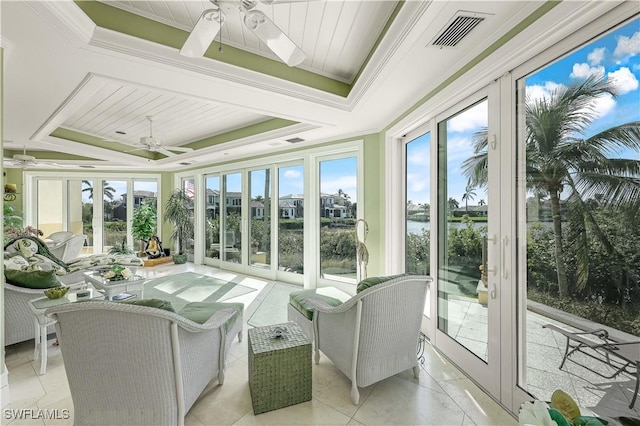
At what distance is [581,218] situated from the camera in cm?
152

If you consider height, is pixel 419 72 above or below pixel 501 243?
above

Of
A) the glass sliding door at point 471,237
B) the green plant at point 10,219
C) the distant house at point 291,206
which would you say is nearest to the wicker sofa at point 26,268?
the distant house at point 291,206

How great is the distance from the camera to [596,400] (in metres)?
1.47

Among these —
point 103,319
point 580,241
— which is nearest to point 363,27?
point 580,241

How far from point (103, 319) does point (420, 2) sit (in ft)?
7.94

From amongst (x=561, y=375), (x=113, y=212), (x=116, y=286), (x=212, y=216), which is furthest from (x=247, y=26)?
(x=113, y=212)

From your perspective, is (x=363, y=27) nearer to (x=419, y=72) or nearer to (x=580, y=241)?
(x=419, y=72)

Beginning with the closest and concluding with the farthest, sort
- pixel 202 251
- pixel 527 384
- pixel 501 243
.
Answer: pixel 527 384 → pixel 501 243 → pixel 202 251

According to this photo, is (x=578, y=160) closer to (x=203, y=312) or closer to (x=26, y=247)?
(x=203, y=312)

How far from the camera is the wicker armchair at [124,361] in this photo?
141cm

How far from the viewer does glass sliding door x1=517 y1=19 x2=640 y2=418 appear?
4.40 feet

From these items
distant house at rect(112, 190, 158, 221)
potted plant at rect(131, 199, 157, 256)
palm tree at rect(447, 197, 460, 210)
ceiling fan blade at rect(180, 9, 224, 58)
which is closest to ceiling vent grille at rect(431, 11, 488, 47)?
palm tree at rect(447, 197, 460, 210)

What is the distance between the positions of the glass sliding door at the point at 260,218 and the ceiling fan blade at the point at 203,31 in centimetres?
379

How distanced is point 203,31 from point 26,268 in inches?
128
